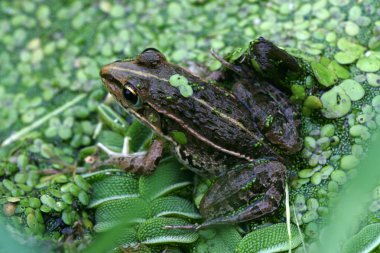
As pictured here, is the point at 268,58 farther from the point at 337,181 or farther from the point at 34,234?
the point at 34,234

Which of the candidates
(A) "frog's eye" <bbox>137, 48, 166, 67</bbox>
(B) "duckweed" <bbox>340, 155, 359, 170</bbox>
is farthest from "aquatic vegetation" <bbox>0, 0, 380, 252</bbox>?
(A) "frog's eye" <bbox>137, 48, 166, 67</bbox>

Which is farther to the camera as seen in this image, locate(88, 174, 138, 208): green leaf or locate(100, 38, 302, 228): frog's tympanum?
locate(88, 174, 138, 208): green leaf

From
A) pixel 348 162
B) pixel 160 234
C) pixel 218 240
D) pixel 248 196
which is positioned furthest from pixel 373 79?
pixel 160 234

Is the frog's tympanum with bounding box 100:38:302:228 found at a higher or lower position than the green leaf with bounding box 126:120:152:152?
higher

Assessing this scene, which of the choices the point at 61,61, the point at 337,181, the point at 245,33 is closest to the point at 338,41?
the point at 245,33

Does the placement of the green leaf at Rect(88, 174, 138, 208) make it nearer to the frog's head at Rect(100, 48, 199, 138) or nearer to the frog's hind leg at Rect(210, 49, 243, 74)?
the frog's head at Rect(100, 48, 199, 138)

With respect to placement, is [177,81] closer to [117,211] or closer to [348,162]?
[117,211]
